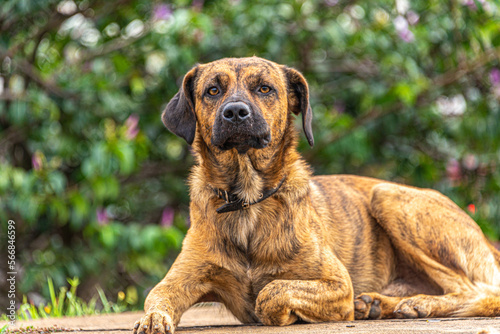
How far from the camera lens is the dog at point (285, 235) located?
12.6 ft

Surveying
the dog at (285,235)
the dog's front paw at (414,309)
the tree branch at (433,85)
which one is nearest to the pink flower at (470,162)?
the tree branch at (433,85)

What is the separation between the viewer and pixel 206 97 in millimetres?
4320

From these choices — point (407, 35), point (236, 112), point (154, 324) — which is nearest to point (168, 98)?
point (407, 35)

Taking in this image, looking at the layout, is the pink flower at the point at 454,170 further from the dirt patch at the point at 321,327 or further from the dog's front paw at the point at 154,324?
the dog's front paw at the point at 154,324

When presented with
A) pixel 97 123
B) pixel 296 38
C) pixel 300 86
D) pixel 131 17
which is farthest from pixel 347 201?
pixel 131 17

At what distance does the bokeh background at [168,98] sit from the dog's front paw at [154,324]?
2.54 metres

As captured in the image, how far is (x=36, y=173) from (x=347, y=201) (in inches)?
118

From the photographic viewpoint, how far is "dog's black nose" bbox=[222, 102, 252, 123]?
3844mm

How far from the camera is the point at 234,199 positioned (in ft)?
13.3

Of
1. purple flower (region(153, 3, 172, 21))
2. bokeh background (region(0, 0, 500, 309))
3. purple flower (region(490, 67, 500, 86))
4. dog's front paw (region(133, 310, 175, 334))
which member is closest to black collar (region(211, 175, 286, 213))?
dog's front paw (region(133, 310, 175, 334))

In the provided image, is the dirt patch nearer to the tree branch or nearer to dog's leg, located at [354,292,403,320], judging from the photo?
dog's leg, located at [354,292,403,320]

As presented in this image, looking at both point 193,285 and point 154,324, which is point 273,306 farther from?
point 154,324

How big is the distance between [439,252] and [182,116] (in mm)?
2096

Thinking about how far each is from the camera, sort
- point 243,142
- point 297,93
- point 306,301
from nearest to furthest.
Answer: point 306,301, point 243,142, point 297,93
